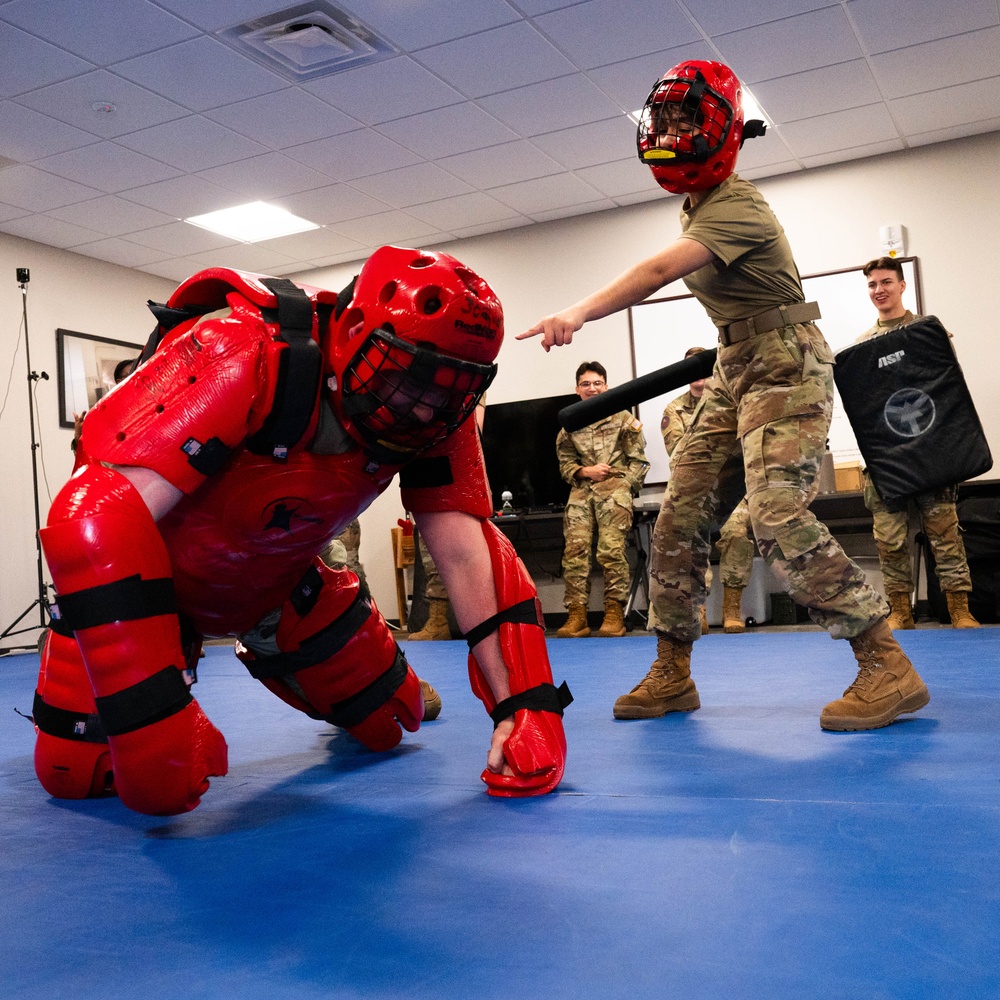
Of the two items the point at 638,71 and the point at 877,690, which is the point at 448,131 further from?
the point at 877,690

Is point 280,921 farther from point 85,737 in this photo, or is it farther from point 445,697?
point 445,697

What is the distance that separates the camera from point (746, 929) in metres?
1.31

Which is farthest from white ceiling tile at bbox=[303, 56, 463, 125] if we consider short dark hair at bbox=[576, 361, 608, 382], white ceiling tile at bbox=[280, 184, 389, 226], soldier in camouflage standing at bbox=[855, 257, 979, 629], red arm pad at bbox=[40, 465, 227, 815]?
red arm pad at bbox=[40, 465, 227, 815]

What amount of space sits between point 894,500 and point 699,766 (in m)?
4.33

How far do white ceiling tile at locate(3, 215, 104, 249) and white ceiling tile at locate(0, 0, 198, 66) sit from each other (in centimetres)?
310

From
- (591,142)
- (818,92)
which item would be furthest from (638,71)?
(818,92)

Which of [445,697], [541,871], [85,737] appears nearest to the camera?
[541,871]

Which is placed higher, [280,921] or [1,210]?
[1,210]

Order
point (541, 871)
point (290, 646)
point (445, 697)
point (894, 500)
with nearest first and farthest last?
1. point (541, 871)
2. point (290, 646)
3. point (445, 697)
4. point (894, 500)

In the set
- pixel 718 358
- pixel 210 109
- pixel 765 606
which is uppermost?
pixel 210 109

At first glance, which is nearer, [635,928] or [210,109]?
[635,928]

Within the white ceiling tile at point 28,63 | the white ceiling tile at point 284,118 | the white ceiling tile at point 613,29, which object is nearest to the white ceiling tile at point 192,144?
the white ceiling tile at point 284,118

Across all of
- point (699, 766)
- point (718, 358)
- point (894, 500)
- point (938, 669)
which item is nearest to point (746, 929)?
point (699, 766)

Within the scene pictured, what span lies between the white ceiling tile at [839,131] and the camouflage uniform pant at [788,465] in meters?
5.02
